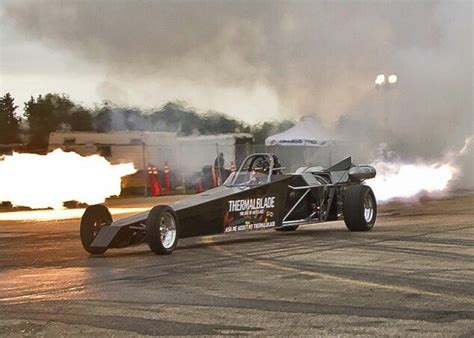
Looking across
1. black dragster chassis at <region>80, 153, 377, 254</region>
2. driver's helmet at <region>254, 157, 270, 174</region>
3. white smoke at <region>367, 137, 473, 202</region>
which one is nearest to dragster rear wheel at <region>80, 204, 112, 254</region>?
black dragster chassis at <region>80, 153, 377, 254</region>

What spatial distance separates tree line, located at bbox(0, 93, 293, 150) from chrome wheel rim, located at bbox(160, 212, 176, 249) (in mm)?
8543

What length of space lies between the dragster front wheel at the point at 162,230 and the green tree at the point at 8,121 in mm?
9620

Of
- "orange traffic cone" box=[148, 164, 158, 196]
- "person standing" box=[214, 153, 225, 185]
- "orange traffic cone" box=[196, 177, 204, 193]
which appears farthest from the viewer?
"orange traffic cone" box=[148, 164, 158, 196]

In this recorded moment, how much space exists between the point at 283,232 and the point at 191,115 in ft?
23.8

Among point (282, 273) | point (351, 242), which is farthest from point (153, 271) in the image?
point (351, 242)

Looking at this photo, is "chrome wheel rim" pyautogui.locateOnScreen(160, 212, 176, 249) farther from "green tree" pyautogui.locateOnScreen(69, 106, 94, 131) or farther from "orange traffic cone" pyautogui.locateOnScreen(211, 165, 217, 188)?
"orange traffic cone" pyautogui.locateOnScreen(211, 165, 217, 188)

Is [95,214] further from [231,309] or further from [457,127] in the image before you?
[457,127]

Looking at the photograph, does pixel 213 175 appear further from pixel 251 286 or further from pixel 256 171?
pixel 251 286

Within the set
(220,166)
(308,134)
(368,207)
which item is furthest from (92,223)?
(308,134)

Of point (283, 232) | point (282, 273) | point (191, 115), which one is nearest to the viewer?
point (282, 273)

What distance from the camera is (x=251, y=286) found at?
10.2m

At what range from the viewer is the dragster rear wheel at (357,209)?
17.0 metres

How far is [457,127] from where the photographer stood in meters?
29.0

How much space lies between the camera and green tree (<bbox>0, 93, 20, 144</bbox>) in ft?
74.0
